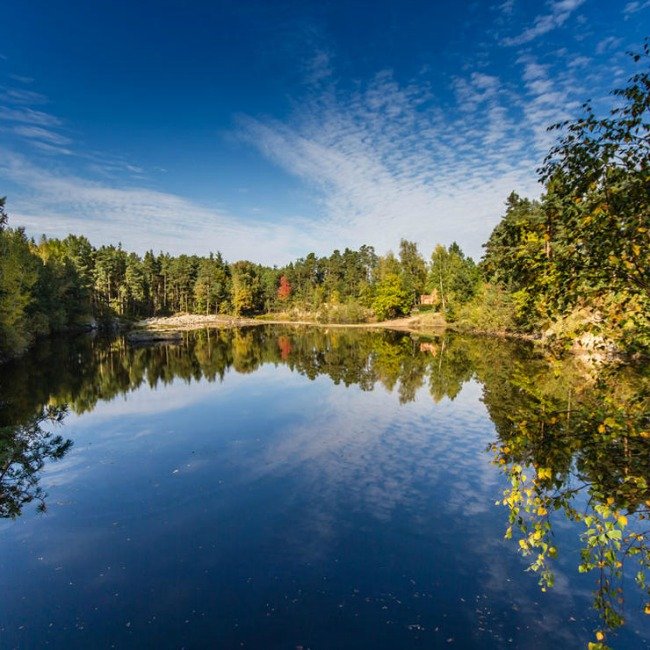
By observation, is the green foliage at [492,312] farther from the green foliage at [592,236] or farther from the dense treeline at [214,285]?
the green foliage at [592,236]

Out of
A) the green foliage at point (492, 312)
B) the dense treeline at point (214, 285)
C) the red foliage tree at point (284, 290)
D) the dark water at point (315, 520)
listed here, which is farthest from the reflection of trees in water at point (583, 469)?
the red foliage tree at point (284, 290)

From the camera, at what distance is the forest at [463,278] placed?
18.4ft

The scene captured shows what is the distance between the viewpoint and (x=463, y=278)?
100m

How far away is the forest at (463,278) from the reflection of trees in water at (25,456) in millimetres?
18327

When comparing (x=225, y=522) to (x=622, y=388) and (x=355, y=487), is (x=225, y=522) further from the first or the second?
(x=622, y=388)

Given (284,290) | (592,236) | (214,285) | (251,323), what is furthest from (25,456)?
(284,290)

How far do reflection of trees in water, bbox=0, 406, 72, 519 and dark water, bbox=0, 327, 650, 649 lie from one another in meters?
0.12

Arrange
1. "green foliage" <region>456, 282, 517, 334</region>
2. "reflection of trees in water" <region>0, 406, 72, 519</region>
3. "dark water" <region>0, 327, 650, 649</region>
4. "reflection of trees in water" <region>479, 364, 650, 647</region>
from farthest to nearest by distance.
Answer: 1. "green foliage" <region>456, 282, 517, 334</region>
2. "reflection of trees in water" <region>0, 406, 72, 519</region>
3. "dark water" <region>0, 327, 650, 649</region>
4. "reflection of trees in water" <region>479, 364, 650, 647</region>

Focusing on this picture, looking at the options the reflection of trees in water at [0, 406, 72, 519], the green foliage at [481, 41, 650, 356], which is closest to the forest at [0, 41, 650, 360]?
the green foliage at [481, 41, 650, 356]

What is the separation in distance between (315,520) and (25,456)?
1514cm

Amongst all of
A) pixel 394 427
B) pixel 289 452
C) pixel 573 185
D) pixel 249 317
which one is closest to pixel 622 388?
pixel 394 427

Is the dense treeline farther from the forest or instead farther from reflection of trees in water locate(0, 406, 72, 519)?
reflection of trees in water locate(0, 406, 72, 519)

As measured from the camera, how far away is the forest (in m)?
5.60

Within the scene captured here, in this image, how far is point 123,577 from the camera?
11.8 metres
